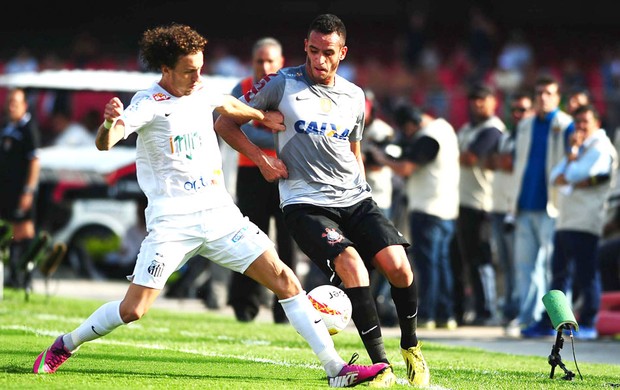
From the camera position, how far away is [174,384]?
285 inches

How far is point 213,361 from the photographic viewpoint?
8.61m

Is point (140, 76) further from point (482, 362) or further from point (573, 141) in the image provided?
point (482, 362)

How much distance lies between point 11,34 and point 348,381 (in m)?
28.4

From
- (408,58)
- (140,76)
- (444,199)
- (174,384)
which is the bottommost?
(174,384)

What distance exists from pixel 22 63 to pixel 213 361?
872 inches

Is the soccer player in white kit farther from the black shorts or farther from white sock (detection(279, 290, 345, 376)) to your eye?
the black shorts

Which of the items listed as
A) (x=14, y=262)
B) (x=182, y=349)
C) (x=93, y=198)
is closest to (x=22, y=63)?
(x=93, y=198)

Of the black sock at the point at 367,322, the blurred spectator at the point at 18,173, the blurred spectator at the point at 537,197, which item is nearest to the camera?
the black sock at the point at 367,322

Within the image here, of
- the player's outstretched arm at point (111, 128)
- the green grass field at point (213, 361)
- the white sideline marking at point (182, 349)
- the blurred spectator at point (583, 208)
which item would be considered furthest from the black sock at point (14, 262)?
the player's outstretched arm at point (111, 128)

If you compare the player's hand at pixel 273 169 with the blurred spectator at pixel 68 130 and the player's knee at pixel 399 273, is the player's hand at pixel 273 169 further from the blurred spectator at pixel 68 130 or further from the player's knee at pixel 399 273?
the blurred spectator at pixel 68 130

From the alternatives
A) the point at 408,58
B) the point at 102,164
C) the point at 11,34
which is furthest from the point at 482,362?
the point at 11,34

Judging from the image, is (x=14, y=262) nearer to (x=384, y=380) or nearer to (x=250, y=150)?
(x=250, y=150)

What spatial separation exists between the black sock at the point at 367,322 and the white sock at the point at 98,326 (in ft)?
4.72

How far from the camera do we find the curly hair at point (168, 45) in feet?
24.2
